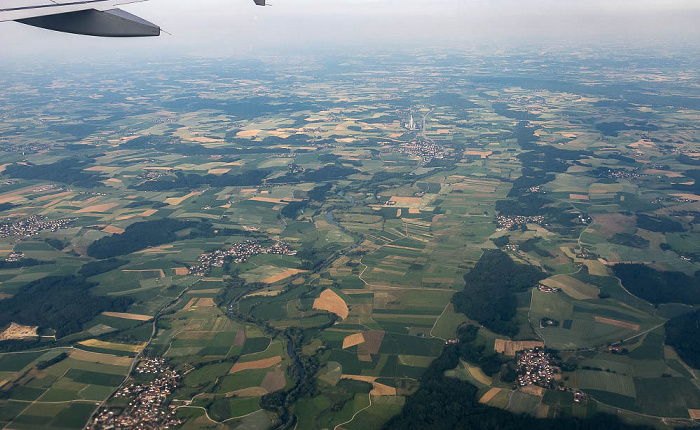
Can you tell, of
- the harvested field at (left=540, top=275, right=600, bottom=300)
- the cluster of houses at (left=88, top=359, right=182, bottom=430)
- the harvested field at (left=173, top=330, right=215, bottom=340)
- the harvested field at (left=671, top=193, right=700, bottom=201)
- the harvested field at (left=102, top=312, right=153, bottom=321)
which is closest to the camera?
the cluster of houses at (left=88, top=359, right=182, bottom=430)

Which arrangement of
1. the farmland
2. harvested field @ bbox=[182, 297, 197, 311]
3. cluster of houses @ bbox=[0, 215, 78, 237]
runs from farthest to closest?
cluster of houses @ bbox=[0, 215, 78, 237] → harvested field @ bbox=[182, 297, 197, 311] → the farmland

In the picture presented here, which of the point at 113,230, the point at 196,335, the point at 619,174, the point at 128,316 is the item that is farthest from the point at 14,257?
the point at 619,174

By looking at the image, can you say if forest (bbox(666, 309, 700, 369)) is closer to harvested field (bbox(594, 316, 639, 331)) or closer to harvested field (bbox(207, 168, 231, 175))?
harvested field (bbox(594, 316, 639, 331))

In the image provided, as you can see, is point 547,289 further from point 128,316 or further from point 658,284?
point 128,316

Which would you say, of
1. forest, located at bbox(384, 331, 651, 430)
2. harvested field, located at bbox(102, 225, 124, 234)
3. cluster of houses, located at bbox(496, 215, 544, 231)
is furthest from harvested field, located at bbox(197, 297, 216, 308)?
cluster of houses, located at bbox(496, 215, 544, 231)

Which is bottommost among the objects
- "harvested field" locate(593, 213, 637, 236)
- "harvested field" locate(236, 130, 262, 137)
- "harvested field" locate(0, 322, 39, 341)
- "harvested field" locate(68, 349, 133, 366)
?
"harvested field" locate(0, 322, 39, 341)

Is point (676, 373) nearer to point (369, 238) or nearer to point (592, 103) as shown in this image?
point (369, 238)

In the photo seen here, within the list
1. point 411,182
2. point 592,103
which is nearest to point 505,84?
point 592,103
